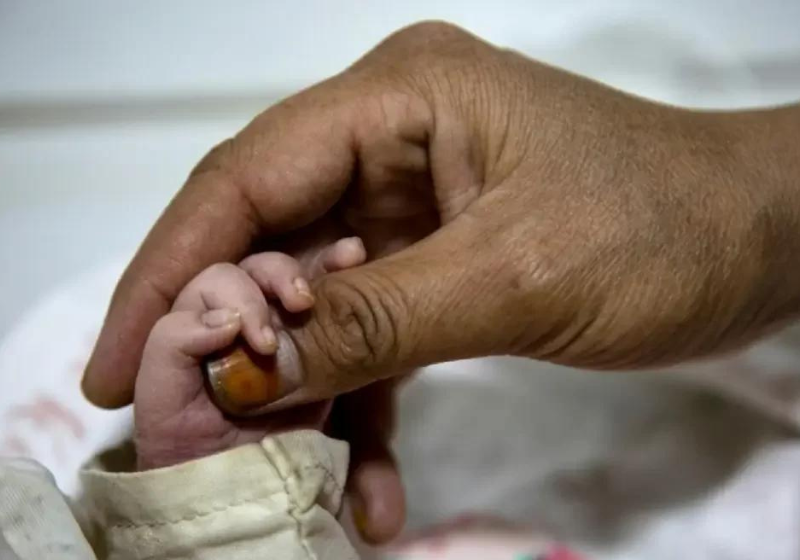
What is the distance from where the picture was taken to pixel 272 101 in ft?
3.13

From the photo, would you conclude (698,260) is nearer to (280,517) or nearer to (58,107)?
(280,517)

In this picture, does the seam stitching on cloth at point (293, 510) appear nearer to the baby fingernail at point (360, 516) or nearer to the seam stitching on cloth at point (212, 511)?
the seam stitching on cloth at point (212, 511)

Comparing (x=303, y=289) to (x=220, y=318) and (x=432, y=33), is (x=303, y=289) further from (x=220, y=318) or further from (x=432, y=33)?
(x=432, y=33)

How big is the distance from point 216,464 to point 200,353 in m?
0.06

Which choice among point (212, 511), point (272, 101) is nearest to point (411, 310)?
point (212, 511)

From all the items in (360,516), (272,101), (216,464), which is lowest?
(360,516)

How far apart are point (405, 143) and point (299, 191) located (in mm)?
73

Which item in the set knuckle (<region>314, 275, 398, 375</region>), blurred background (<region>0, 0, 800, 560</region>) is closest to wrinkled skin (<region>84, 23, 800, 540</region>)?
knuckle (<region>314, 275, 398, 375</region>)

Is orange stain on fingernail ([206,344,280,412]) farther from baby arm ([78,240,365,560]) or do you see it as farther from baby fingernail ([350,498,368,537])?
baby fingernail ([350,498,368,537])

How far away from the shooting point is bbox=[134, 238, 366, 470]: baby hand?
0.51 m

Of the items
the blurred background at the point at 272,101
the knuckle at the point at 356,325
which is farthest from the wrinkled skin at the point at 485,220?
the blurred background at the point at 272,101

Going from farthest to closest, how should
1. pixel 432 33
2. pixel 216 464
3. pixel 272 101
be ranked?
pixel 272 101 → pixel 432 33 → pixel 216 464

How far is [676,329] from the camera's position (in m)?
0.56

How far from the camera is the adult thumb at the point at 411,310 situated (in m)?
0.51
